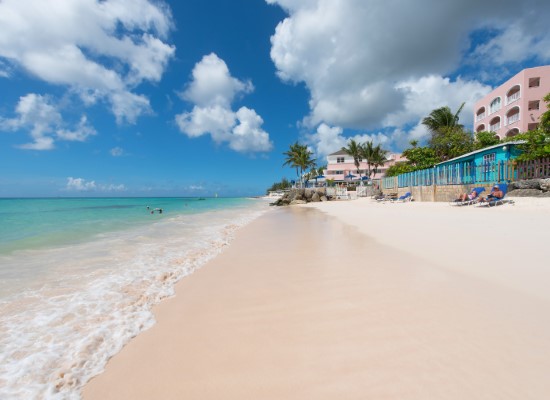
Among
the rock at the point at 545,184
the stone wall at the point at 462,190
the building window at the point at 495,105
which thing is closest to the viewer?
the rock at the point at 545,184

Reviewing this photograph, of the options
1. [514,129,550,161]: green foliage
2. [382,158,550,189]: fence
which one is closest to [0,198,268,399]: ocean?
[382,158,550,189]: fence

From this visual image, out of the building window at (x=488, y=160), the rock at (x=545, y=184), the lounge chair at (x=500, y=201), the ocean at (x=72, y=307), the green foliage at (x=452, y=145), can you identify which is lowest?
the ocean at (x=72, y=307)

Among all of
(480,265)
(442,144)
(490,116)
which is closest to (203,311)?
(480,265)

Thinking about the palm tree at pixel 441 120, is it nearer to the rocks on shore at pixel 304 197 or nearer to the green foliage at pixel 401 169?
the green foliage at pixel 401 169

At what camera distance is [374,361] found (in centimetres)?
187

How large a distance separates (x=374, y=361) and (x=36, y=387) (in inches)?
102

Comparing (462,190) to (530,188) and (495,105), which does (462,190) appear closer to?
(530,188)

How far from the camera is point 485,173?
14023 mm

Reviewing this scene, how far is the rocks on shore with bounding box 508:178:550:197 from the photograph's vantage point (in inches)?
423

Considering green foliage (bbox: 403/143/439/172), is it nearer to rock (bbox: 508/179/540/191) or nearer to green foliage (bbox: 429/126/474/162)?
green foliage (bbox: 429/126/474/162)

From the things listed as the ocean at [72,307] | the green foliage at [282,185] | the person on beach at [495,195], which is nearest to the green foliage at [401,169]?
the person on beach at [495,195]

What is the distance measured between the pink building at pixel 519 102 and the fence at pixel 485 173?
879 inches

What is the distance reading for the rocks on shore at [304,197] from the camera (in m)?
35.4

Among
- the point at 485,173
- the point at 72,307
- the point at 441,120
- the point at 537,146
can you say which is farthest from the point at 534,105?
the point at 72,307
